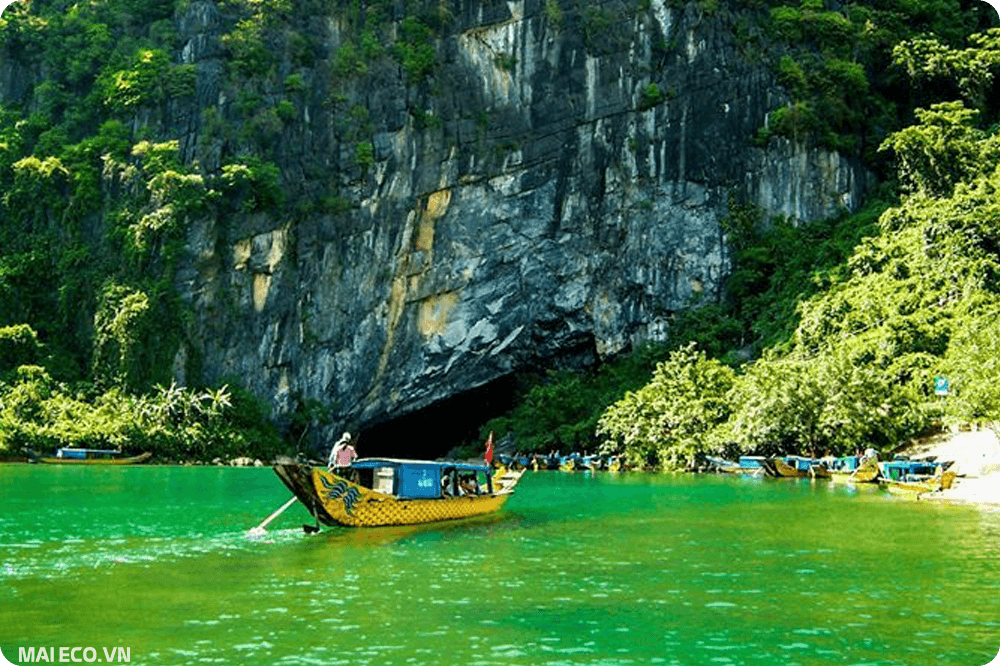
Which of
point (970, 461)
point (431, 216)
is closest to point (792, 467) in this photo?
point (970, 461)

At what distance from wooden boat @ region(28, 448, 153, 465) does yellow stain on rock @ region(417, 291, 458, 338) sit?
15588 millimetres

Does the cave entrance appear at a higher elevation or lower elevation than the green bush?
lower

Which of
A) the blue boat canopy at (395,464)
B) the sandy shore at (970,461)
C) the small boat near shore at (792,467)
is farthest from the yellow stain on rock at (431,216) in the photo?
the blue boat canopy at (395,464)

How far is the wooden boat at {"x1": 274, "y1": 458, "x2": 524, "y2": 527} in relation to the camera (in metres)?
20.5

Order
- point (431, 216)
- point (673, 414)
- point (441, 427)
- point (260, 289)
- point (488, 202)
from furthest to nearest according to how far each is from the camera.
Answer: point (441, 427)
point (488, 202)
point (431, 216)
point (260, 289)
point (673, 414)

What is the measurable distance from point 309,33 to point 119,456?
26307 millimetres

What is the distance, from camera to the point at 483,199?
191 ft

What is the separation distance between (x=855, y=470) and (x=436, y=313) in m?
26.4

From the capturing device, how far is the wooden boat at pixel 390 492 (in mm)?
20531

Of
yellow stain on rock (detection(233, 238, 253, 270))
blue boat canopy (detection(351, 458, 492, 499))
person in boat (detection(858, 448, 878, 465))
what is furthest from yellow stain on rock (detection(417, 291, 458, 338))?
blue boat canopy (detection(351, 458, 492, 499))

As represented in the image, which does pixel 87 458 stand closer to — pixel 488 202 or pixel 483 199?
pixel 483 199

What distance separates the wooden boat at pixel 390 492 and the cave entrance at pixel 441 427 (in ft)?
108

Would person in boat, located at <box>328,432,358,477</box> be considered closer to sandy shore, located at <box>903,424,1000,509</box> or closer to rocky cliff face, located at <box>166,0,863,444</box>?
sandy shore, located at <box>903,424,1000,509</box>

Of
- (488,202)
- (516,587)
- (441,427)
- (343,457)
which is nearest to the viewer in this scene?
(516,587)
